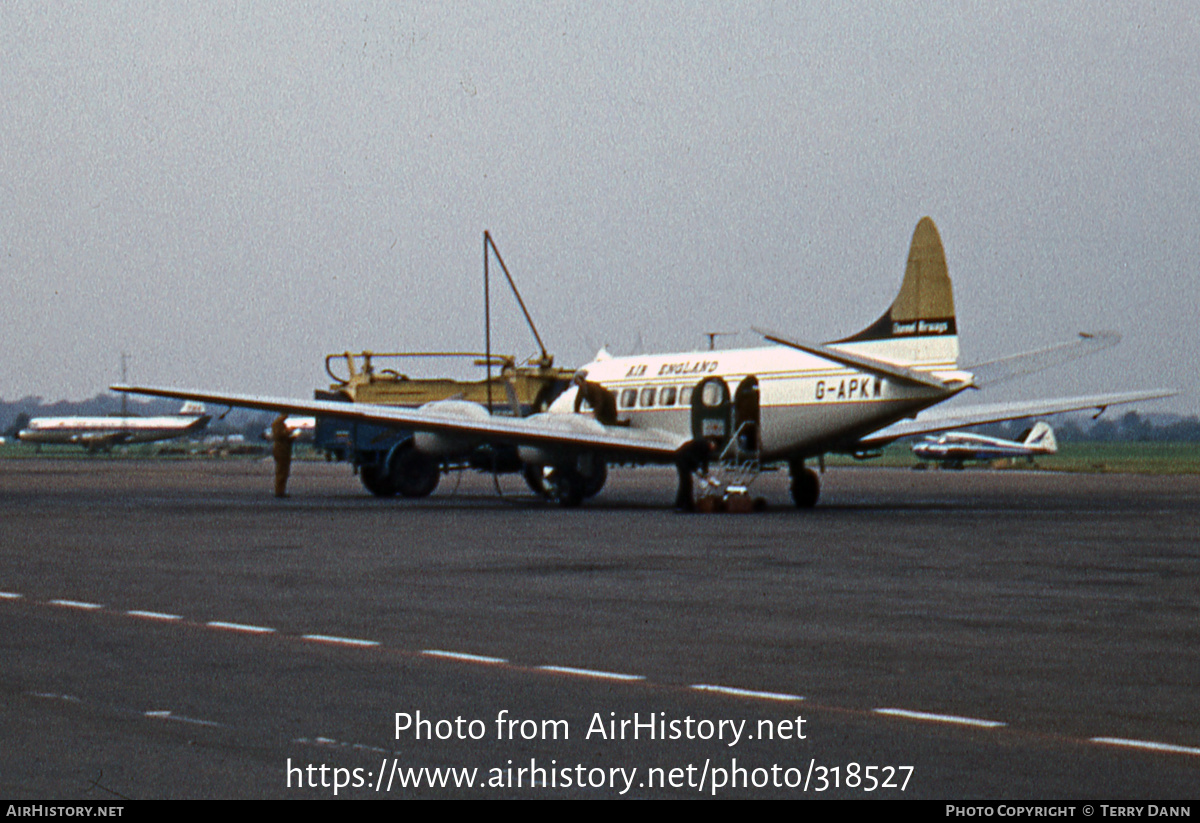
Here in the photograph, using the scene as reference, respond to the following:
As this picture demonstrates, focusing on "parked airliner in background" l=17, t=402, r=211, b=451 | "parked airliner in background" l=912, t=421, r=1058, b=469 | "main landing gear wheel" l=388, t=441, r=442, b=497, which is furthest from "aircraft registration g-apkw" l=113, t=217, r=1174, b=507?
"parked airliner in background" l=17, t=402, r=211, b=451

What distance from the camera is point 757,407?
101 feet

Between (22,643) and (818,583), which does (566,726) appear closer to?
(22,643)

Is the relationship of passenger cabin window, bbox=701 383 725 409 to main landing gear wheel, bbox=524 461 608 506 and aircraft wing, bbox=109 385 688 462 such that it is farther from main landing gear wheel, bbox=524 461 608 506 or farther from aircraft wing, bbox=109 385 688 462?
main landing gear wheel, bbox=524 461 608 506

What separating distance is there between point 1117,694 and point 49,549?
1466 cm

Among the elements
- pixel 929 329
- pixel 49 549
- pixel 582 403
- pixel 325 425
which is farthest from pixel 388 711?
pixel 325 425

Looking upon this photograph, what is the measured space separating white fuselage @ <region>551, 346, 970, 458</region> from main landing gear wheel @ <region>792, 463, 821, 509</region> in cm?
88

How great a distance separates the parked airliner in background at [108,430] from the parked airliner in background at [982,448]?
78.6 metres

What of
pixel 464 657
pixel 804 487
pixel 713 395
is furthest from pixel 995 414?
pixel 464 657

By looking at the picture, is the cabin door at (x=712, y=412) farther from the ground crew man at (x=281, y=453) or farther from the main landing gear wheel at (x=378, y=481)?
the ground crew man at (x=281, y=453)

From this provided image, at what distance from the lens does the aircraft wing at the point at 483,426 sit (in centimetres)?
3092

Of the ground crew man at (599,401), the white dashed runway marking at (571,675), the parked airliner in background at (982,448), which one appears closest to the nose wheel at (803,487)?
the ground crew man at (599,401)

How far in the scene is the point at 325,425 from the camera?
4094 cm

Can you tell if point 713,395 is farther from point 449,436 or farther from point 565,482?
point 449,436
